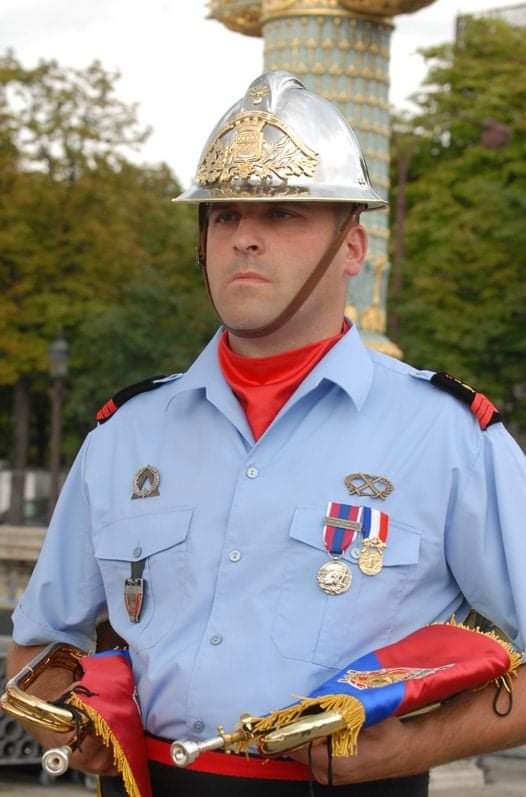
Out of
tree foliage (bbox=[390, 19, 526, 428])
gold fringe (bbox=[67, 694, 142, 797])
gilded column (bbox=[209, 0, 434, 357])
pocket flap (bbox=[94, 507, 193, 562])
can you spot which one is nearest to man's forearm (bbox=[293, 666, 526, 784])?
gold fringe (bbox=[67, 694, 142, 797])

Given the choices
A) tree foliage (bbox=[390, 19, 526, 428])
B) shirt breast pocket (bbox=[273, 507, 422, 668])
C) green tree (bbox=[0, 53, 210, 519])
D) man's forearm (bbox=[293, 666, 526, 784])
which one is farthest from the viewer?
green tree (bbox=[0, 53, 210, 519])

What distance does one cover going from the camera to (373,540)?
297cm

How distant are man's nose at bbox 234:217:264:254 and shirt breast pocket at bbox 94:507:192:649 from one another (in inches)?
18.6

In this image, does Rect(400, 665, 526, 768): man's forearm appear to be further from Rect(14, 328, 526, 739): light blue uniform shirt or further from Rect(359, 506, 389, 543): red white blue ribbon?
Rect(359, 506, 389, 543): red white blue ribbon

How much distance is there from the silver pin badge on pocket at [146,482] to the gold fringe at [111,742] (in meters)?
0.39

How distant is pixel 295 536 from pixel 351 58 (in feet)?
23.6

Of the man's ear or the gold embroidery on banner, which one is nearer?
the gold embroidery on banner

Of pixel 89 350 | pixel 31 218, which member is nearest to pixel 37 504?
pixel 89 350

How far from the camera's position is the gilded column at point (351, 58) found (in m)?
9.73

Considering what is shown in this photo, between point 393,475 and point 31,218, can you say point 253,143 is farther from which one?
point 31,218

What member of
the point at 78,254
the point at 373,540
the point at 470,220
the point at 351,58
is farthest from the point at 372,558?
the point at 78,254

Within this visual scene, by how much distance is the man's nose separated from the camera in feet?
10.0

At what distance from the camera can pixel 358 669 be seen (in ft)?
9.34

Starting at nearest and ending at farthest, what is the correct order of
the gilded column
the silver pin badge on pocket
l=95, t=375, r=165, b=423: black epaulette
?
the silver pin badge on pocket
l=95, t=375, r=165, b=423: black epaulette
the gilded column
